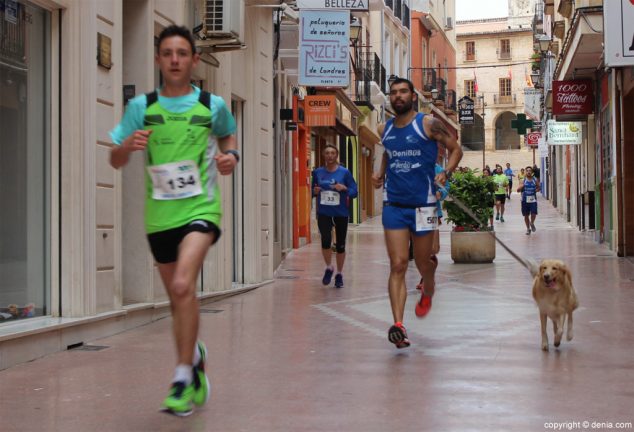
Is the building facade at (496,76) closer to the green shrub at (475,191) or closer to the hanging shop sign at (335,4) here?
the hanging shop sign at (335,4)

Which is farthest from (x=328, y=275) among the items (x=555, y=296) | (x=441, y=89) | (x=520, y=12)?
(x=520, y=12)

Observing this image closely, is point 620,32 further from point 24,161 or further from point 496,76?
point 496,76

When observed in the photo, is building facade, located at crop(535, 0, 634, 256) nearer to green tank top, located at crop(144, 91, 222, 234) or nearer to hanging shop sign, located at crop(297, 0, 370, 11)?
hanging shop sign, located at crop(297, 0, 370, 11)

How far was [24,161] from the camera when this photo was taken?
8.32m

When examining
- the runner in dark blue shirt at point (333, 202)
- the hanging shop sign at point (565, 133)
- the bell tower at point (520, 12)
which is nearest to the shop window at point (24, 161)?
the runner in dark blue shirt at point (333, 202)

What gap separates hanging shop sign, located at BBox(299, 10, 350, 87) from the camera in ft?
62.2

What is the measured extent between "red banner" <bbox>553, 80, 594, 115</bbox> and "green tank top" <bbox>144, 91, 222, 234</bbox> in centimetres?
2032

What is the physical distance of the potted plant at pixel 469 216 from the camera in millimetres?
17391

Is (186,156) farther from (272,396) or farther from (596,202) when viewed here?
(596,202)

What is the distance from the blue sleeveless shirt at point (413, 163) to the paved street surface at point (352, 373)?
3.82 feet

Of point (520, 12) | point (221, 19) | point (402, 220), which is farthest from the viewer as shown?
point (520, 12)

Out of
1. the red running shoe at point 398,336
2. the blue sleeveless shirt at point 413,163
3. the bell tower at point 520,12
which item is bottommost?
the red running shoe at point 398,336

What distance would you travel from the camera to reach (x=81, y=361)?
771 centimetres

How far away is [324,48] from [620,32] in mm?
6753
